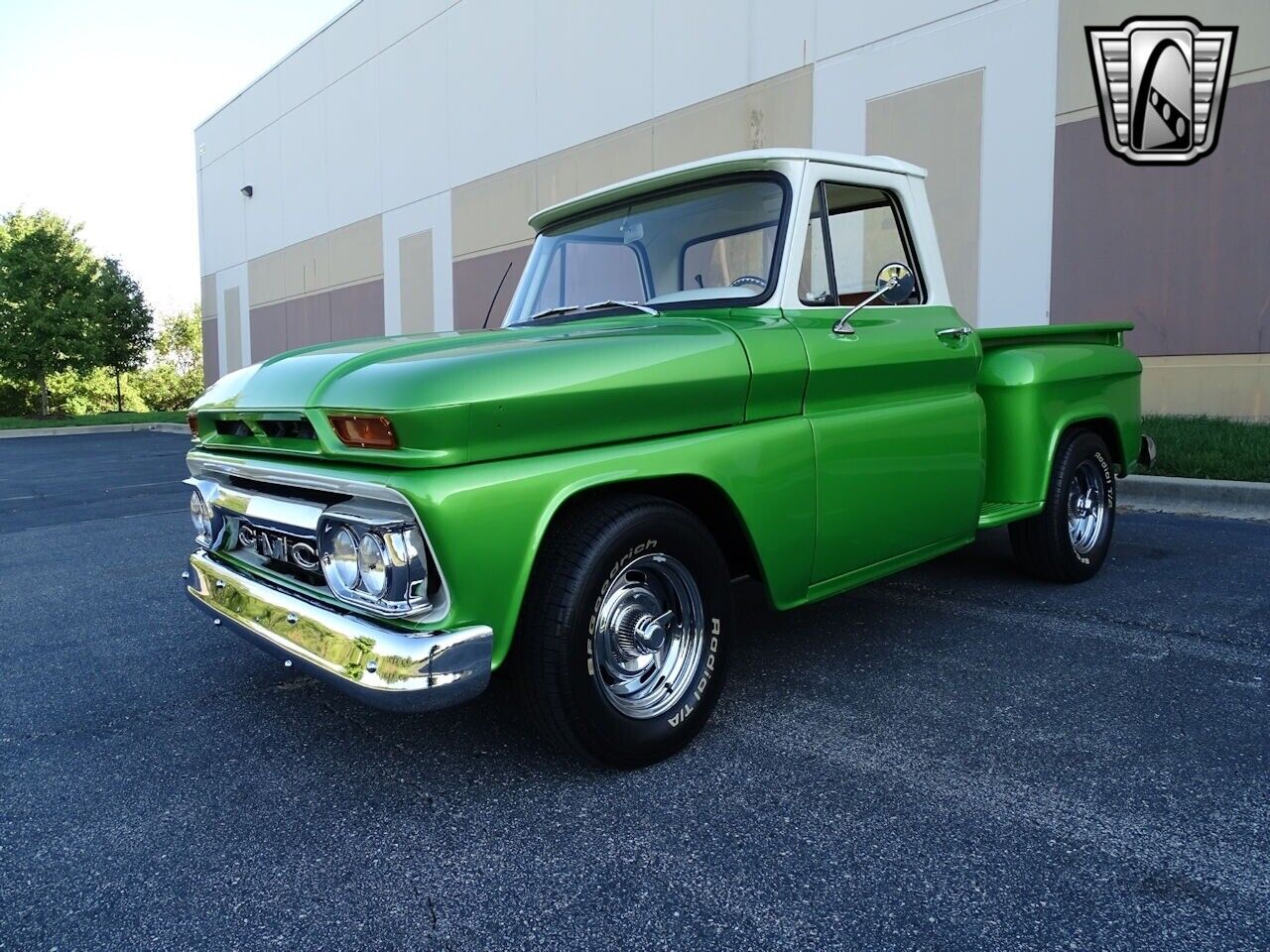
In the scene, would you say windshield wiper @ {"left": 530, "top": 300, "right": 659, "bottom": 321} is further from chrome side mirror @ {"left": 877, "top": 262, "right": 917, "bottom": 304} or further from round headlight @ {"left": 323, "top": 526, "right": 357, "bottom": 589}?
round headlight @ {"left": 323, "top": 526, "right": 357, "bottom": 589}

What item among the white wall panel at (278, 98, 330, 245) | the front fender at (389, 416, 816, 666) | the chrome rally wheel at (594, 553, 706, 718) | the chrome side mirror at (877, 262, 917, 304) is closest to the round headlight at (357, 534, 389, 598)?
the front fender at (389, 416, 816, 666)

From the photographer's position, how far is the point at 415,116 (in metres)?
19.7

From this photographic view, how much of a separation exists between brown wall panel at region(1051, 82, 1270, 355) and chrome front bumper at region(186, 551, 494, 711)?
867 cm

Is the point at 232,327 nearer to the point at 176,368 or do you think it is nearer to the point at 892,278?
the point at 892,278

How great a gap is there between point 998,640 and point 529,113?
588 inches

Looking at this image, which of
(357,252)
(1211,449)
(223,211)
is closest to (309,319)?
(357,252)

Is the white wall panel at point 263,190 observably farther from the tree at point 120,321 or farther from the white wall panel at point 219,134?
the tree at point 120,321

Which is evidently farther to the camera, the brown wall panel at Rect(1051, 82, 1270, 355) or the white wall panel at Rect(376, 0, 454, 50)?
the white wall panel at Rect(376, 0, 454, 50)

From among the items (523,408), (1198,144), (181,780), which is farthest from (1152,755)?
(1198,144)

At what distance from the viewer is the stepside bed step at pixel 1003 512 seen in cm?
393

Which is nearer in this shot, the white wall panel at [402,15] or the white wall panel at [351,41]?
the white wall panel at [402,15]

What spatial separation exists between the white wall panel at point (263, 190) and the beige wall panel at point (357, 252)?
12.0 feet

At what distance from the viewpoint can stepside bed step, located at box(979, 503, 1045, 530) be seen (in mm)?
3932

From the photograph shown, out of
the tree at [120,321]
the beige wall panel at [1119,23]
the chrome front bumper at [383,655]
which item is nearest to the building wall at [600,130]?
the beige wall panel at [1119,23]
